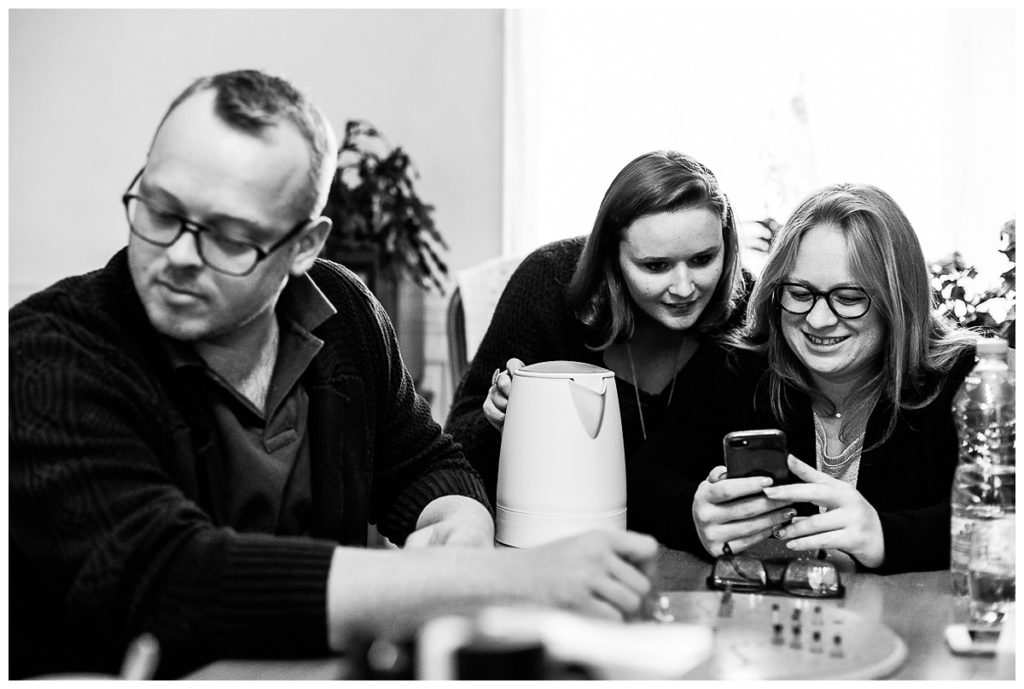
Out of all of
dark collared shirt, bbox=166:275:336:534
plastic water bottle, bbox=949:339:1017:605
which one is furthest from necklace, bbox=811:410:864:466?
dark collared shirt, bbox=166:275:336:534

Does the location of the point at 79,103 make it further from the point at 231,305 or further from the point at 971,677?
the point at 971,677

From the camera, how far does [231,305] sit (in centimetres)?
106

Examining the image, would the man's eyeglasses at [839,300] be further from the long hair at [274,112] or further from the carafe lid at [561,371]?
the long hair at [274,112]

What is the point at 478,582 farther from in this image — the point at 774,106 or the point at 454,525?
the point at 774,106

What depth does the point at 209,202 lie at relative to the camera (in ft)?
3.27

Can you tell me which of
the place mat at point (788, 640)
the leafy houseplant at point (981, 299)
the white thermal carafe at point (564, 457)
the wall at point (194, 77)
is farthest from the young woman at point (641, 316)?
the wall at point (194, 77)

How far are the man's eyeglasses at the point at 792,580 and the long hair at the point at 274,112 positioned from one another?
579 millimetres

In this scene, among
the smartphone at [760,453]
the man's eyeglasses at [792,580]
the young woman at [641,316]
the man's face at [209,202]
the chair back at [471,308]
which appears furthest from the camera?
the chair back at [471,308]

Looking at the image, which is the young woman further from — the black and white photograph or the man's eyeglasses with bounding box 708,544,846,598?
the man's eyeglasses with bounding box 708,544,846,598

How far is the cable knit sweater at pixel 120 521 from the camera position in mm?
929

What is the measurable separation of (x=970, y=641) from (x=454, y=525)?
537mm

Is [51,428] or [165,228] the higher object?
[165,228]

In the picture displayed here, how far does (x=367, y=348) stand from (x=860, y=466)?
688mm

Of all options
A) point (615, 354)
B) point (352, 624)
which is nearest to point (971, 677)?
point (352, 624)
